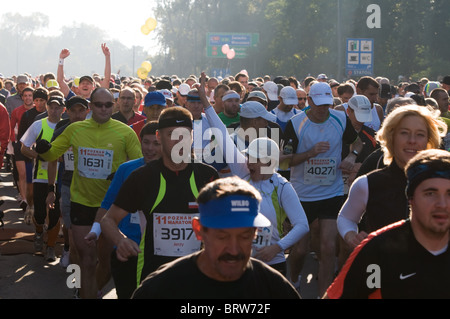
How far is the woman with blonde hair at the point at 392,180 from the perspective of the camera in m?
4.96

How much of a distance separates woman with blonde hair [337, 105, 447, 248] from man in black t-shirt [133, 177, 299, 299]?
1.59m

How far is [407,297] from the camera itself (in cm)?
366

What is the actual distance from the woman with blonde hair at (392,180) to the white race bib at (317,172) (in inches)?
131

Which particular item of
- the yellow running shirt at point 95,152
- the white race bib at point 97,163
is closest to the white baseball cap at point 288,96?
the yellow running shirt at point 95,152

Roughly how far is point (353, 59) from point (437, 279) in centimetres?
2677

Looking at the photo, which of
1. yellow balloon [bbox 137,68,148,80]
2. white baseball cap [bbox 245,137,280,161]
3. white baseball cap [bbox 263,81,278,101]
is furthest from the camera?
yellow balloon [bbox 137,68,148,80]

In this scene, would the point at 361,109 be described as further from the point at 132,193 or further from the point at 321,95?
the point at 132,193

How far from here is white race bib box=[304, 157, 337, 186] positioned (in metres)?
8.46

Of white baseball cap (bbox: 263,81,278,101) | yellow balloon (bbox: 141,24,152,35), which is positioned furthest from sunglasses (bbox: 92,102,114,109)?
yellow balloon (bbox: 141,24,152,35)

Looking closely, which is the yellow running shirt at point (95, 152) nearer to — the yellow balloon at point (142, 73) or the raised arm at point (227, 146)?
the raised arm at point (227, 146)

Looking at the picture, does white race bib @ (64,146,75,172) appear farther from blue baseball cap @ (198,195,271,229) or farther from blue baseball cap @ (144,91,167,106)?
blue baseball cap @ (198,195,271,229)

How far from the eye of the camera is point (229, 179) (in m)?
3.62
